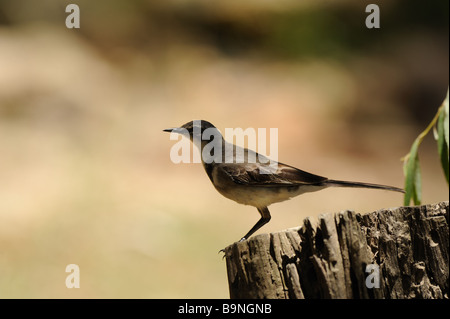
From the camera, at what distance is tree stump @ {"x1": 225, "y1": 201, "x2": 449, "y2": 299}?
3.09 metres

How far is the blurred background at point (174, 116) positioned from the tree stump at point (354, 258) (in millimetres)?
5281

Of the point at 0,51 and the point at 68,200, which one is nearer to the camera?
the point at 68,200

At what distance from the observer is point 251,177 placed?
4.57 metres

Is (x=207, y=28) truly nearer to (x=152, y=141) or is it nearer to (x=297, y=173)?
(x=152, y=141)

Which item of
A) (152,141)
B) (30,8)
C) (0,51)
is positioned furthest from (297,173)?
(30,8)

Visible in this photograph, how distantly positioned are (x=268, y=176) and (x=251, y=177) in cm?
14

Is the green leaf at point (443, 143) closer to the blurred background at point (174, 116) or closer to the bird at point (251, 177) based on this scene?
the bird at point (251, 177)

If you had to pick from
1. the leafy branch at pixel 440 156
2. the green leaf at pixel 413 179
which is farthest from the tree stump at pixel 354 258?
the green leaf at pixel 413 179

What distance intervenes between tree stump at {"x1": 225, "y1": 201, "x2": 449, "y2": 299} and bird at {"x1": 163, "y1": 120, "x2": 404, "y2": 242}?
1.18m

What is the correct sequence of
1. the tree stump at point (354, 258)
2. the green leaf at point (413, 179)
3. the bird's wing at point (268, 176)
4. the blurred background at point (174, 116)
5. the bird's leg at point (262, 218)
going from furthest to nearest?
1. the blurred background at point (174, 116)
2. the bird's leg at point (262, 218)
3. the green leaf at point (413, 179)
4. the bird's wing at point (268, 176)
5. the tree stump at point (354, 258)

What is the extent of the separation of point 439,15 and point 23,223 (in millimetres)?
12158

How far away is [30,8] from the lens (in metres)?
13.1

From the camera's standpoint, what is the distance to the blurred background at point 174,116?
29.5 feet

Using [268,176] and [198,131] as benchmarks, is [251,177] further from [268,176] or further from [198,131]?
[198,131]
